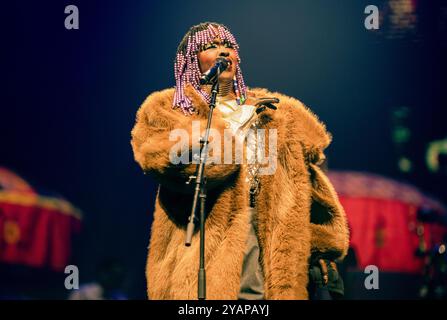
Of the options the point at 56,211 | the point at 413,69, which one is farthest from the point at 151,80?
the point at 413,69

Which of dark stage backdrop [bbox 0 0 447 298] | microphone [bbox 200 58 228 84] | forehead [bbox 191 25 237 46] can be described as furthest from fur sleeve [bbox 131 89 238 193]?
dark stage backdrop [bbox 0 0 447 298]

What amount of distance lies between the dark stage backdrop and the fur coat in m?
1.25

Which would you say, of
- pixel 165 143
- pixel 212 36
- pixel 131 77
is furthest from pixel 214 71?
pixel 131 77

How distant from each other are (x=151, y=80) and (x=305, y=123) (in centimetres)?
148

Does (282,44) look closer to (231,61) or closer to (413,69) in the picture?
(413,69)

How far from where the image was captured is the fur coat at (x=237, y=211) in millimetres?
2236

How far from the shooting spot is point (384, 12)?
374cm

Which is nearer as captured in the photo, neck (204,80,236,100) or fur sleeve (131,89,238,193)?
fur sleeve (131,89,238,193)

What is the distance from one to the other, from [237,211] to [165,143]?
1.22ft

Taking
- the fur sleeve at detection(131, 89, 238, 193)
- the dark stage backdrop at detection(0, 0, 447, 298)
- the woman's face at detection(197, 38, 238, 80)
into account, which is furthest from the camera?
the dark stage backdrop at detection(0, 0, 447, 298)

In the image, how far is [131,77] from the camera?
3.79 meters

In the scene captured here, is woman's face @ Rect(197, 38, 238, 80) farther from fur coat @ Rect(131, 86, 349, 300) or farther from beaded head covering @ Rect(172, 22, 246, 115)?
fur coat @ Rect(131, 86, 349, 300)

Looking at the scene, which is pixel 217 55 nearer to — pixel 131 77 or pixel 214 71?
pixel 214 71

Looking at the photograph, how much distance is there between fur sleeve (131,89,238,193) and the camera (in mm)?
2213
